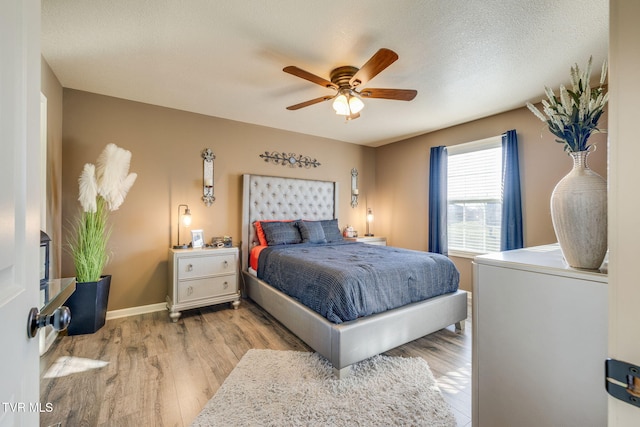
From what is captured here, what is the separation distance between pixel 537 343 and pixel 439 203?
338 cm

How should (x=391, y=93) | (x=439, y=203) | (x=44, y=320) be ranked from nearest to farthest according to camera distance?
(x=44, y=320) → (x=391, y=93) → (x=439, y=203)

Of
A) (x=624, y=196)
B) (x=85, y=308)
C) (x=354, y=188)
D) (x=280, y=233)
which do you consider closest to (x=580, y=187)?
(x=624, y=196)

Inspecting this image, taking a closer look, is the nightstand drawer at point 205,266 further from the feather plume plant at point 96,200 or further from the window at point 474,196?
the window at point 474,196

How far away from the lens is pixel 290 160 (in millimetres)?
4355

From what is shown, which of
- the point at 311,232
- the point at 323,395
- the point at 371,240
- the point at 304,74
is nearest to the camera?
the point at 323,395

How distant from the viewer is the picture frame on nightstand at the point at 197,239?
11.0 ft

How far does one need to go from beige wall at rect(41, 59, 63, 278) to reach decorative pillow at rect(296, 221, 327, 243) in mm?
2597

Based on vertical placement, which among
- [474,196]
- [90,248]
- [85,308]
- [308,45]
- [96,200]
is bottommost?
[85,308]

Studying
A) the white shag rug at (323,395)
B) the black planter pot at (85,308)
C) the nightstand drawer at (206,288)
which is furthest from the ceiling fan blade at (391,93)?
the black planter pot at (85,308)

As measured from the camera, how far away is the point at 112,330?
2.75m

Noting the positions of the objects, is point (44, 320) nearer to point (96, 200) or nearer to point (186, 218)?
point (96, 200)

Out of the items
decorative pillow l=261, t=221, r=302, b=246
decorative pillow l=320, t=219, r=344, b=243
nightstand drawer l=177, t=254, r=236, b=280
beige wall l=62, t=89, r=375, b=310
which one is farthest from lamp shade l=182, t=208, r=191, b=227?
decorative pillow l=320, t=219, r=344, b=243

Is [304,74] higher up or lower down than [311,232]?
higher up

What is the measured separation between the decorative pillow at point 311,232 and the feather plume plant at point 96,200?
209 centimetres
